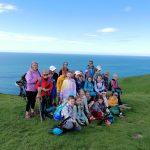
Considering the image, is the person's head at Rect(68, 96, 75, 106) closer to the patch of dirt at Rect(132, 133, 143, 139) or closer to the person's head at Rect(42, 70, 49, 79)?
the person's head at Rect(42, 70, 49, 79)

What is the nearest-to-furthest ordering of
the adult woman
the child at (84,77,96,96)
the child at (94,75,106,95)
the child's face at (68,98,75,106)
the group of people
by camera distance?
1. the child's face at (68,98,75,106)
2. the group of people
3. the adult woman
4. the child at (84,77,96,96)
5. the child at (94,75,106,95)

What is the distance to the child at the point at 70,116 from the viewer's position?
13.5 meters

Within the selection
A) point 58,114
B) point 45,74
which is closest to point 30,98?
point 45,74

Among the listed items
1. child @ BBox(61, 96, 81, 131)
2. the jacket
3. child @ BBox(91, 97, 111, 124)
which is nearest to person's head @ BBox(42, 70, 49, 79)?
the jacket

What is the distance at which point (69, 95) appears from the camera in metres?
15.1

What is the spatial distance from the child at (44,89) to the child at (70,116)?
1839 mm

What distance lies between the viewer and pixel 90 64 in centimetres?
1953

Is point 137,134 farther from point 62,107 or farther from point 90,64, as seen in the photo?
point 90,64

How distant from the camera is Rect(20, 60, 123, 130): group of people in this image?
46.4 ft

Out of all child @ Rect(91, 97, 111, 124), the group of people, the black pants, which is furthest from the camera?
child @ Rect(91, 97, 111, 124)

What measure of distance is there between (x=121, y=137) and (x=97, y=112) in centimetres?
339

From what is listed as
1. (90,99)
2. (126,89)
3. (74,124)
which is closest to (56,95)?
(90,99)

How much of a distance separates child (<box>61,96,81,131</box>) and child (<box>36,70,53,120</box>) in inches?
72.4

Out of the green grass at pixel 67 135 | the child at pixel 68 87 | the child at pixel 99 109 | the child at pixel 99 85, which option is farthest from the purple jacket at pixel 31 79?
the child at pixel 99 85
